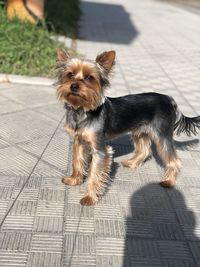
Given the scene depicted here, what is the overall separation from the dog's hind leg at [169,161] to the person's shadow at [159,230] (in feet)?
0.44

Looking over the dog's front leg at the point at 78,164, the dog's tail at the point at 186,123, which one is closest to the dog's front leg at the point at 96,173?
the dog's front leg at the point at 78,164

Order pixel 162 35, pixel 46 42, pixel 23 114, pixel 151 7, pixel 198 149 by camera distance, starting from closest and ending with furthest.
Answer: pixel 198 149
pixel 23 114
pixel 46 42
pixel 162 35
pixel 151 7

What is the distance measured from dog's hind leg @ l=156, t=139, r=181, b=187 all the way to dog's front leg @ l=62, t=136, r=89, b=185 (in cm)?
112

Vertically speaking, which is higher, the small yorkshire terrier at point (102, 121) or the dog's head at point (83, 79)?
the dog's head at point (83, 79)

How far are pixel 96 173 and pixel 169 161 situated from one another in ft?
4.23

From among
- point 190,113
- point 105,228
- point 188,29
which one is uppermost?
point 105,228

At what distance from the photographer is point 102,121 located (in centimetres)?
544

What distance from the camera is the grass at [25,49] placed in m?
10.5

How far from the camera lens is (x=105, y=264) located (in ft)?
14.5

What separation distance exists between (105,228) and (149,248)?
0.59 metres

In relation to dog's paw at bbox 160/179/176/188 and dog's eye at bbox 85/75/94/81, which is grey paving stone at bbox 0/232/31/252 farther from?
dog's paw at bbox 160/179/176/188

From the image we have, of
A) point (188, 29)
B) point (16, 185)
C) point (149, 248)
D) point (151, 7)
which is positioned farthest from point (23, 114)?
point (151, 7)

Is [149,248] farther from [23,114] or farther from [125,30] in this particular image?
[125,30]

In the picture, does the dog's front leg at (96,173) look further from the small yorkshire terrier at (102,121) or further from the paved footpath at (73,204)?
the paved footpath at (73,204)
